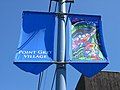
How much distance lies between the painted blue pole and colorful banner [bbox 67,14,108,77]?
199 millimetres

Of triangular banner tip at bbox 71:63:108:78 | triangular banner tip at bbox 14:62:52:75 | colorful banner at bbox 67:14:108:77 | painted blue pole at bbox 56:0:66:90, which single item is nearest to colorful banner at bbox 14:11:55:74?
triangular banner tip at bbox 14:62:52:75

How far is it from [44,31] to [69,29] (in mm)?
684

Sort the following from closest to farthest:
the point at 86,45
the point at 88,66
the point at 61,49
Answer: the point at 88,66 < the point at 61,49 < the point at 86,45

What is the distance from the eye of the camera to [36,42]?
9.63m

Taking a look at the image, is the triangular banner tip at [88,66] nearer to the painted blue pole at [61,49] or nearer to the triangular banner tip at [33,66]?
the painted blue pole at [61,49]

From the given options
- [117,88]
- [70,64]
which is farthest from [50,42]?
[117,88]

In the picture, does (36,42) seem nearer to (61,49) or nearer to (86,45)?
(61,49)

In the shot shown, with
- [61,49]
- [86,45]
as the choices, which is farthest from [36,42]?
[86,45]

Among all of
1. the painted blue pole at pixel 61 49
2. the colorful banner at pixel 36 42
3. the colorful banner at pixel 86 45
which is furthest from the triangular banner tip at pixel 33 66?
the colorful banner at pixel 86 45

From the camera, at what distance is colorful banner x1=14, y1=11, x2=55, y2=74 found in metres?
9.14

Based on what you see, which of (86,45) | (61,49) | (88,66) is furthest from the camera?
(86,45)

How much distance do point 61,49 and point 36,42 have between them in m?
0.70

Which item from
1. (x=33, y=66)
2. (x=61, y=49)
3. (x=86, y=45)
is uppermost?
(x=86, y=45)

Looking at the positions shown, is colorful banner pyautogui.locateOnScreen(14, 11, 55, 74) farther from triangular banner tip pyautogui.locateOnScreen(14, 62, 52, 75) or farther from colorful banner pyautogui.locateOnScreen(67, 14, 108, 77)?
colorful banner pyautogui.locateOnScreen(67, 14, 108, 77)
